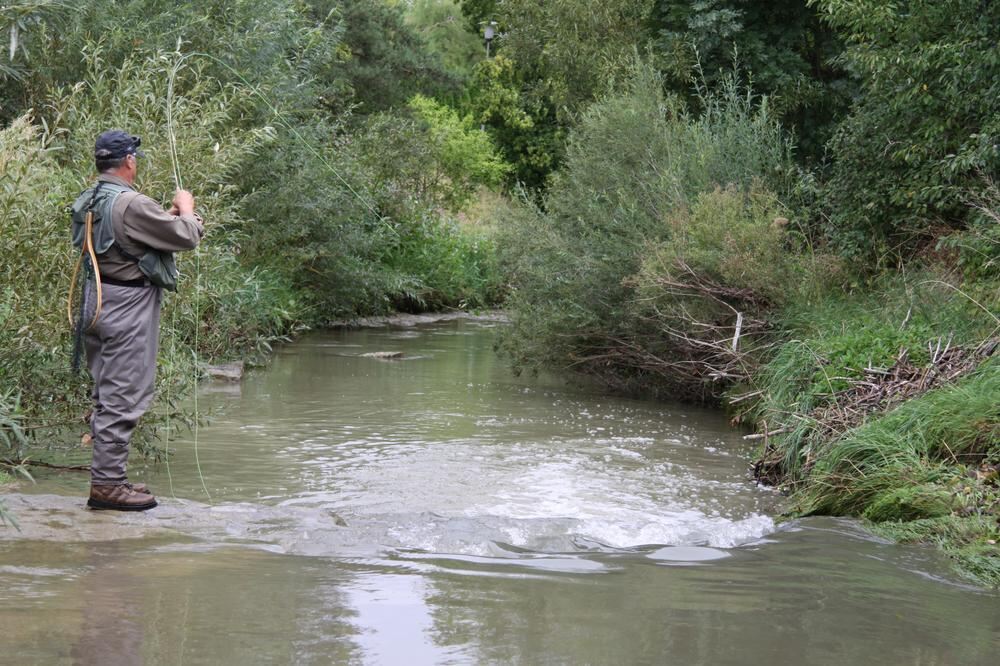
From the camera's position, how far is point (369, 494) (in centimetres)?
814

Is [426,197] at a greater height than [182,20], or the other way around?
[182,20]

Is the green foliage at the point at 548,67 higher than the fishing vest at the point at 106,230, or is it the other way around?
the green foliage at the point at 548,67

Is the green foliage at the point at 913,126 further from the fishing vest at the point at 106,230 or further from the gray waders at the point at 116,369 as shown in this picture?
the gray waders at the point at 116,369

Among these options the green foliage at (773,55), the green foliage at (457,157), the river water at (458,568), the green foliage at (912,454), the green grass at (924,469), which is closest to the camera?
the river water at (458,568)

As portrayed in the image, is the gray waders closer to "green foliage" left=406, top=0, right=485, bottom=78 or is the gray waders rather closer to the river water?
the river water

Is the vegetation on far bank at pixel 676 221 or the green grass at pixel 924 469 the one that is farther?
the vegetation on far bank at pixel 676 221

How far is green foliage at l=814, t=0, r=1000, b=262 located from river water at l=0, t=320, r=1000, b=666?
3.52m

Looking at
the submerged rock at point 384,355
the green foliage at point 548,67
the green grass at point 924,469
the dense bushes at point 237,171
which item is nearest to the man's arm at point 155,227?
the dense bushes at point 237,171

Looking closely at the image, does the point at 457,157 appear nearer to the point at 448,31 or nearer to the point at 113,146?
the point at 448,31

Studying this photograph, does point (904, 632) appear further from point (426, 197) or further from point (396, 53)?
point (396, 53)

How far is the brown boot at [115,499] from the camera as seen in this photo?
6.58m

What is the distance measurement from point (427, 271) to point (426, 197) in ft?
9.39

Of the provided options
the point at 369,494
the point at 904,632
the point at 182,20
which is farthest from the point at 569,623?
the point at 182,20

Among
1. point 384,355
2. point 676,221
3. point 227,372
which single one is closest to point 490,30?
point 384,355
